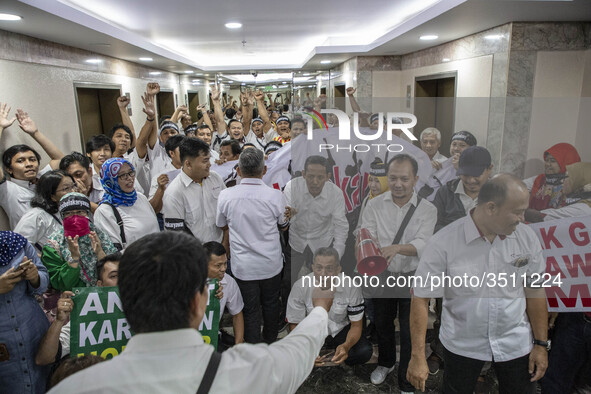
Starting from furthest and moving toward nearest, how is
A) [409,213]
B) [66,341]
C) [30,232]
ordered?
[30,232] < [66,341] < [409,213]

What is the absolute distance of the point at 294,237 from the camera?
6.95 ft

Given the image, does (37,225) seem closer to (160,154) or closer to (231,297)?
(231,297)

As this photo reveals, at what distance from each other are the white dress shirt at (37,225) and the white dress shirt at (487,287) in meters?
2.26

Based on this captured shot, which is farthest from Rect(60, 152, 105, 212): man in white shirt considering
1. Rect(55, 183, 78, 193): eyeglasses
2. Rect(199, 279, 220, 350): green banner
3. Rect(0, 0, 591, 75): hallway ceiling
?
Rect(199, 279, 220, 350): green banner

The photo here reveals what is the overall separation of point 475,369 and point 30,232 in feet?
8.54

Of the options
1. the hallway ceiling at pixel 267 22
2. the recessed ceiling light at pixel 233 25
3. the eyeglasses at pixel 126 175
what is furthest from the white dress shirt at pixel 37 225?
the recessed ceiling light at pixel 233 25

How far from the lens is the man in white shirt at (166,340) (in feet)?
2.85

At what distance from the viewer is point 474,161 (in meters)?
1.90

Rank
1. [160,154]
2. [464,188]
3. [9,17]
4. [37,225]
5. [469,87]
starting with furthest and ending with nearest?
[469,87]
[160,154]
[9,17]
[37,225]
[464,188]

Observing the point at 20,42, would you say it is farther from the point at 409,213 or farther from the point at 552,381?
the point at 552,381

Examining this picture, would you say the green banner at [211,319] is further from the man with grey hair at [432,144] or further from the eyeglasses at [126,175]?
the man with grey hair at [432,144]

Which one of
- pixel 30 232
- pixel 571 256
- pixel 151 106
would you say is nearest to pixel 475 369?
pixel 571 256

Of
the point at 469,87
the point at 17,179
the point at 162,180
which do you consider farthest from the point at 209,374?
the point at 469,87

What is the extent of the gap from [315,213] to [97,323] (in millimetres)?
1178
